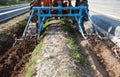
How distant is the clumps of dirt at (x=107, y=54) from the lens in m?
8.42

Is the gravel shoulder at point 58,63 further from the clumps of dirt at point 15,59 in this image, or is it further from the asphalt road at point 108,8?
the asphalt road at point 108,8

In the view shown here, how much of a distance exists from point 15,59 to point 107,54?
3.37 meters

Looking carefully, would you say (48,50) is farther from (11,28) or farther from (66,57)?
(11,28)

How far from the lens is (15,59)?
31.6 feet

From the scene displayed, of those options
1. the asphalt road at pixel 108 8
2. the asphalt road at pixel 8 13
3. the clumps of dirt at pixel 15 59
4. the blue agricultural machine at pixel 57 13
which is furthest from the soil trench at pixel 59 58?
the asphalt road at pixel 108 8

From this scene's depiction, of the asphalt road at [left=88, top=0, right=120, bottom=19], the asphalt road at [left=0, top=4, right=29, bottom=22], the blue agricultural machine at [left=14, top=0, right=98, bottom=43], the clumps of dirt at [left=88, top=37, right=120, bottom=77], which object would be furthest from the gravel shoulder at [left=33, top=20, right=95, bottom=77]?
the asphalt road at [left=88, top=0, right=120, bottom=19]

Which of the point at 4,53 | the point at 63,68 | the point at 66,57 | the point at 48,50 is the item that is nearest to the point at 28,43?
the point at 4,53

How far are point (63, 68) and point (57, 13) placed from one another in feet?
19.8

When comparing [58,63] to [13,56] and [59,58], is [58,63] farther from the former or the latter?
[13,56]

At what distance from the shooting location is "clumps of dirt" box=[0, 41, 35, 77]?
8.55 metres

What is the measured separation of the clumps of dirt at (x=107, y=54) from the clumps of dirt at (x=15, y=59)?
2559 millimetres

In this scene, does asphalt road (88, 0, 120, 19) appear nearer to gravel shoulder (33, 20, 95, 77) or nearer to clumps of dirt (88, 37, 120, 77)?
clumps of dirt (88, 37, 120, 77)

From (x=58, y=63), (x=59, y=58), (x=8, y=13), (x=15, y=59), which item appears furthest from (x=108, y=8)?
(x=58, y=63)

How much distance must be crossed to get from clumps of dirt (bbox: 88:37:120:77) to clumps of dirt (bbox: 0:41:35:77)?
2559 millimetres
